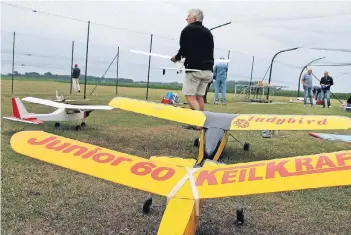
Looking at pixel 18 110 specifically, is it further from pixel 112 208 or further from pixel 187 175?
pixel 187 175

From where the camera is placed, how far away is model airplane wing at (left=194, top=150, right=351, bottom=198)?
107 inches

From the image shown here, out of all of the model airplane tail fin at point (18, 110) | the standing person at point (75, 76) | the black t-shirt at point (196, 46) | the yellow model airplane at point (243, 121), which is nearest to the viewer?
the yellow model airplane at point (243, 121)

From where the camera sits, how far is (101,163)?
10.6 feet

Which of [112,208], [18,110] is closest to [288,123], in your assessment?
[112,208]

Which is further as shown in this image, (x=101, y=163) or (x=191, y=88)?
(x=191, y=88)

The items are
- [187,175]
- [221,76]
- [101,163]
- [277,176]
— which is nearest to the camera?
[277,176]

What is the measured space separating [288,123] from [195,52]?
7.71 ft

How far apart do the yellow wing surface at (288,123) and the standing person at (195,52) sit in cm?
123

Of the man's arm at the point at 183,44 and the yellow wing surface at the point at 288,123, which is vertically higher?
the man's arm at the point at 183,44

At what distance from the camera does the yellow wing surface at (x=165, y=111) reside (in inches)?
275

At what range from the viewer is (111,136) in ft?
26.3

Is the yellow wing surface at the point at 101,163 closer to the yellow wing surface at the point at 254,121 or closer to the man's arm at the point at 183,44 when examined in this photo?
the yellow wing surface at the point at 254,121

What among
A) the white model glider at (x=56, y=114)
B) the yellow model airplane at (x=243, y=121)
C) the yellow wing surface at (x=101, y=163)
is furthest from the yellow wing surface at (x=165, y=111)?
the yellow wing surface at (x=101, y=163)

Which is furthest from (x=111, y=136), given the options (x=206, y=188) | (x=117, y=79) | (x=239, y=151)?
(x=117, y=79)
